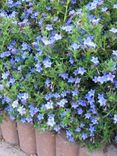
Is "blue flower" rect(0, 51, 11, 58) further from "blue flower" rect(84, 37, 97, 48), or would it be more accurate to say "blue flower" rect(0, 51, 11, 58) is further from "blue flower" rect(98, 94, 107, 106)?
"blue flower" rect(98, 94, 107, 106)

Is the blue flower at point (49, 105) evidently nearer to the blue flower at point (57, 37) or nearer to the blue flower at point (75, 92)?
the blue flower at point (75, 92)

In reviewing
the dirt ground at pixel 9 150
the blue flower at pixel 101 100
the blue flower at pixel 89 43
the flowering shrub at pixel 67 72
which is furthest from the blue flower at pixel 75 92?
the dirt ground at pixel 9 150

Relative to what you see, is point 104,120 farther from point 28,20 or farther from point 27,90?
point 28,20

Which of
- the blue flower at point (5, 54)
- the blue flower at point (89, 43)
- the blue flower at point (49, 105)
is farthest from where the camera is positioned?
the blue flower at point (5, 54)

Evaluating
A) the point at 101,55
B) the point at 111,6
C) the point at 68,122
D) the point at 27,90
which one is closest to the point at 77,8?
the point at 111,6

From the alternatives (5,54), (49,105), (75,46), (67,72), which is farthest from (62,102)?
(5,54)

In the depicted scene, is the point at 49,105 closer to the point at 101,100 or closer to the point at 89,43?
the point at 101,100

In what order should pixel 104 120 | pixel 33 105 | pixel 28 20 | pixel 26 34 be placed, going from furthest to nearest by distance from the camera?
pixel 28 20, pixel 26 34, pixel 33 105, pixel 104 120
